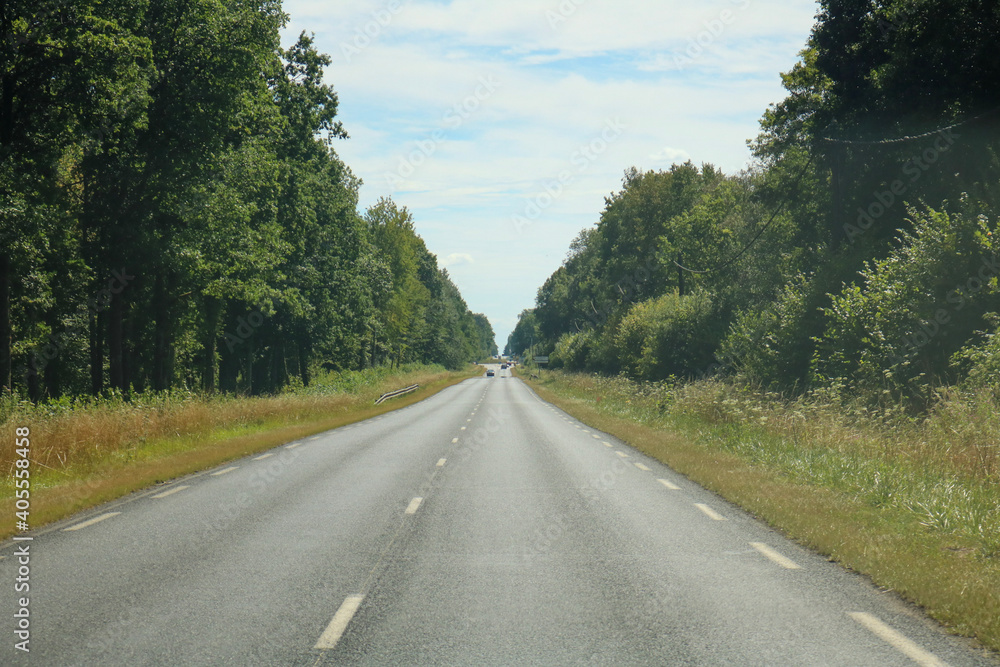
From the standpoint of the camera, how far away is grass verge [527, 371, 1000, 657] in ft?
20.7

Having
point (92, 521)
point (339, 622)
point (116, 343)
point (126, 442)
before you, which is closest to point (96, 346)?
point (116, 343)

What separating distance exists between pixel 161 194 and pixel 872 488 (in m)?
24.0

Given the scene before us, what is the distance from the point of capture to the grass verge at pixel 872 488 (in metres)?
6.32

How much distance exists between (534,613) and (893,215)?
2898cm

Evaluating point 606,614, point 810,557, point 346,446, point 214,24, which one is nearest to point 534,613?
point 606,614

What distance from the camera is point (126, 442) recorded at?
1655cm

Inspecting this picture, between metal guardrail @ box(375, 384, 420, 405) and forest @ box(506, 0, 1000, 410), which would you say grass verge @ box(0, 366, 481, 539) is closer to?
forest @ box(506, 0, 1000, 410)

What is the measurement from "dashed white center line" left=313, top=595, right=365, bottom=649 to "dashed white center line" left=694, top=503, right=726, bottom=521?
509 centimetres

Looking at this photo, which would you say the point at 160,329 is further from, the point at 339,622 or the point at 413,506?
the point at 339,622

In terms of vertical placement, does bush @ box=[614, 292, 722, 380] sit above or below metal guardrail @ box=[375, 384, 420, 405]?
above

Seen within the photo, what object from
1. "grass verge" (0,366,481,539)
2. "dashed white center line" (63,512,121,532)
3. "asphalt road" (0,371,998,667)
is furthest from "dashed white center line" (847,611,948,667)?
"grass verge" (0,366,481,539)

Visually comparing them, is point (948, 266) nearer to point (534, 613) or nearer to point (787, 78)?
point (534, 613)

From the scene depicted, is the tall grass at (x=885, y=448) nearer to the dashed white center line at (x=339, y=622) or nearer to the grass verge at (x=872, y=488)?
the grass verge at (x=872, y=488)

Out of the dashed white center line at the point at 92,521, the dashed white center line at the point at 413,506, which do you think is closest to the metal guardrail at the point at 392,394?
the dashed white center line at the point at 413,506
